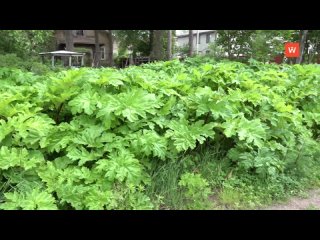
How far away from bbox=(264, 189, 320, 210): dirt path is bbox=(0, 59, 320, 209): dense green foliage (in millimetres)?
201

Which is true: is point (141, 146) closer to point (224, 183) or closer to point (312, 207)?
point (224, 183)

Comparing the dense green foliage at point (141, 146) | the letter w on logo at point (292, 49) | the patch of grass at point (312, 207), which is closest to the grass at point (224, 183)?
the dense green foliage at point (141, 146)

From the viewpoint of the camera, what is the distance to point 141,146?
4.16 m

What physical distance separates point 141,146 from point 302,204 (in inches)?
77.9

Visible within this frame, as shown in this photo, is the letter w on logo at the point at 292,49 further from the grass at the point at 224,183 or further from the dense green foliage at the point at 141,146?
the grass at the point at 224,183

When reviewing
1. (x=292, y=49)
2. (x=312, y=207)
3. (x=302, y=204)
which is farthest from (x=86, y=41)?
(x=312, y=207)

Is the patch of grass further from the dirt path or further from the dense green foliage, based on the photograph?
the dense green foliage

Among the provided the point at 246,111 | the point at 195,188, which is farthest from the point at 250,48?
the point at 195,188

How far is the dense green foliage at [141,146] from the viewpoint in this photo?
3.86m

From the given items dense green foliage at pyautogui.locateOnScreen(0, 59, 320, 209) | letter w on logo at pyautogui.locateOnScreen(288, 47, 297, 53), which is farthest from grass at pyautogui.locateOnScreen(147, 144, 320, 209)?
letter w on logo at pyautogui.locateOnScreen(288, 47, 297, 53)

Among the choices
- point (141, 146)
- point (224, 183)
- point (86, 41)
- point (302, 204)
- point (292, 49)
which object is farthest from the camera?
point (86, 41)

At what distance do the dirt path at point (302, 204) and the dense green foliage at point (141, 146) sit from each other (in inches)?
7.9

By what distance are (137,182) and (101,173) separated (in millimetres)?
390

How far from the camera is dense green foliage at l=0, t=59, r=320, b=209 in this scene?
3.86m
